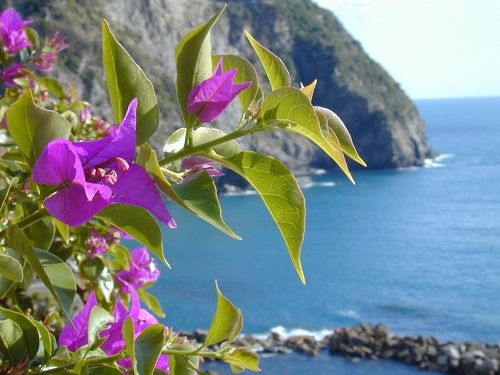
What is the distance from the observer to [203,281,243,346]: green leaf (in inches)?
17.8

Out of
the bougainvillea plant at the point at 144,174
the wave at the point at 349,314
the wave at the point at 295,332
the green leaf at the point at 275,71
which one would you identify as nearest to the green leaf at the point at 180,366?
the bougainvillea plant at the point at 144,174

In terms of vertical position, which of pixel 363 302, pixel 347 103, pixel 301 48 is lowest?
pixel 363 302

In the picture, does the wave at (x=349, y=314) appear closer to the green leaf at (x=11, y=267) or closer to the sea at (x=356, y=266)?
the sea at (x=356, y=266)

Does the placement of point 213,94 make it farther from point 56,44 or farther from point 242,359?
point 56,44

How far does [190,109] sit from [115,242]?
653 millimetres

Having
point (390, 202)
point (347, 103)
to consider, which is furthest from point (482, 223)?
point (347, 103)

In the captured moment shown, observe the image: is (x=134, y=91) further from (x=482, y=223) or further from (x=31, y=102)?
(x=482, y=223)

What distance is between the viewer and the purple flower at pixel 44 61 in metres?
1.19

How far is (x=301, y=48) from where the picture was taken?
34.7 m

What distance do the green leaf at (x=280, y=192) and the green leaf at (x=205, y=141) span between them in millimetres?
32

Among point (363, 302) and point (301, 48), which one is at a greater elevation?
point (301, 48)

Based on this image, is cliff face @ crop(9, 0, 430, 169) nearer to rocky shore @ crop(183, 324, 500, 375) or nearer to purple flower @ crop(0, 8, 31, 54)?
rocky shore @ crop(183, 324, 500, 375)

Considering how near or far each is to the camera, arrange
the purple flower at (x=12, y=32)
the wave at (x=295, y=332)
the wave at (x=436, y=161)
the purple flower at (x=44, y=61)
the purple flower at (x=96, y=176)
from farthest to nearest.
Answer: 1. the wave at (x=436, y=161)
2. the wave at (x=295, y=332)
3. the purple flower at (x=44, y=61)
4. the purple flower at (x=12, y=32)
5. the purple flower at (x=96, y=176)

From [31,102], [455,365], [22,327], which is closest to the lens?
[31,102]
